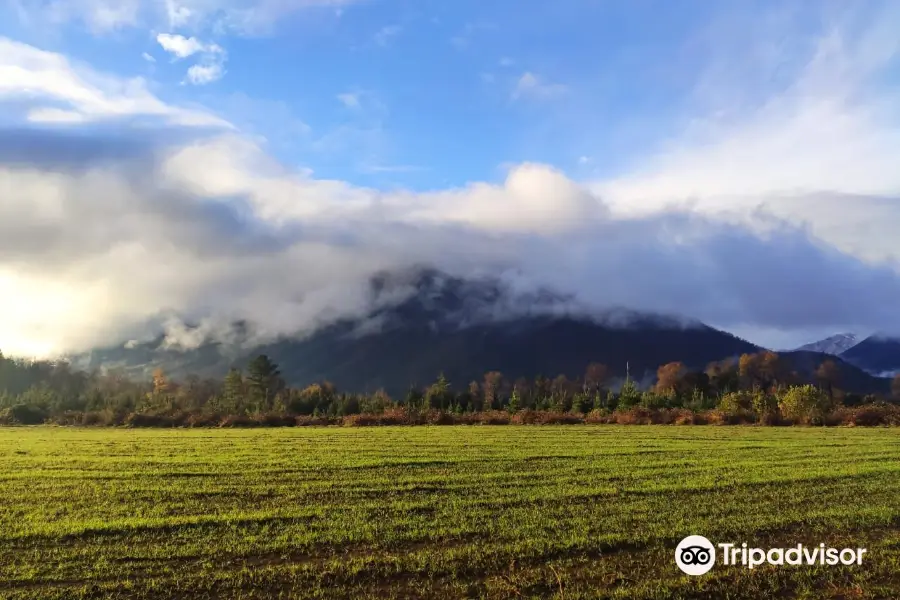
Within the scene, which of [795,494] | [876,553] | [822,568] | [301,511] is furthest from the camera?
[795,494]

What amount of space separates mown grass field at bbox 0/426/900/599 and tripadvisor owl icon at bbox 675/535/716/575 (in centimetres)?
30

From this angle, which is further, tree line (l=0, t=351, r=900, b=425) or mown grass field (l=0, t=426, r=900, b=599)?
tree line (l=0, t=351, r=900, b=425)

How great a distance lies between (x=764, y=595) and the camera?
1121 cm

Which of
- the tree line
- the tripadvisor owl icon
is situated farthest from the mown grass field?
the tree line

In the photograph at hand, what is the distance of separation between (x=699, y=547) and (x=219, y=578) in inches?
399

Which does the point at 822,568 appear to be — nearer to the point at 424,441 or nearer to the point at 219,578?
the point at 219,578

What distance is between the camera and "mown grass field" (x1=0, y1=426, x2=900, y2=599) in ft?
38.2

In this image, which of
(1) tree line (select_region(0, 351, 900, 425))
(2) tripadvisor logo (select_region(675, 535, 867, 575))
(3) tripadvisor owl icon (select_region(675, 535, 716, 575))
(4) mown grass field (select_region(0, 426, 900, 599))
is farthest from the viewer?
(1) tree line (select_region(0, 351, 900, 425))

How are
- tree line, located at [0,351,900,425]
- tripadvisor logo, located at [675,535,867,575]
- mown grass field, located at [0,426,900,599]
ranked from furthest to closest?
tree line, located at [0,351,900,425]
tripadvisor logo, located at [675,535,867,575]
mown grass field, located at [0,426,900,599]

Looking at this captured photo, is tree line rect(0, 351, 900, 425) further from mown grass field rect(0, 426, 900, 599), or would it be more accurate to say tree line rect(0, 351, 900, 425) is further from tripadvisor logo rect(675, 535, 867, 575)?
tripadvisor logo rect(675, 535, 867, 575)

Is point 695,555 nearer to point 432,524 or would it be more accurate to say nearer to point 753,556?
point 753,556

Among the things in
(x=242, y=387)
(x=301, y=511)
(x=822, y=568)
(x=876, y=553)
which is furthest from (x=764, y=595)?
(x=242, y=387)

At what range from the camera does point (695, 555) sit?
13273 mm

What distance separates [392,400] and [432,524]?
11629 centimetres
